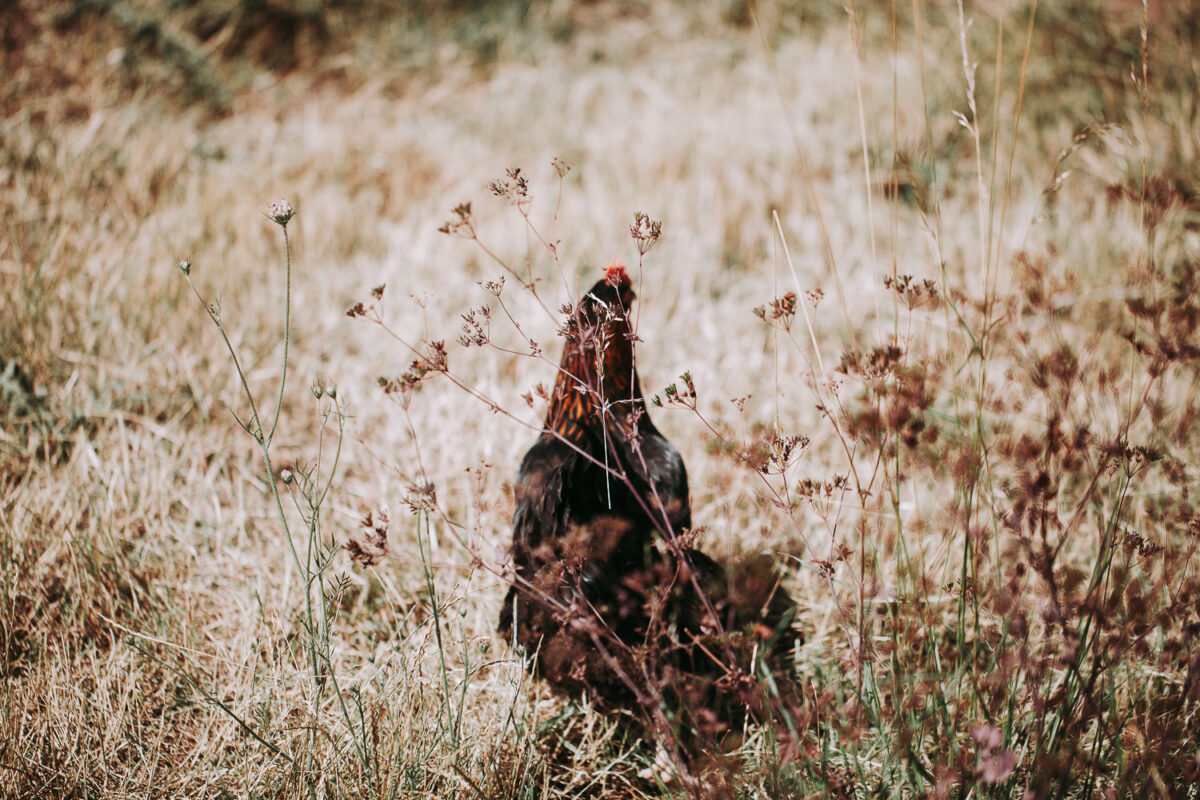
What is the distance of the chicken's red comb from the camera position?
134cm

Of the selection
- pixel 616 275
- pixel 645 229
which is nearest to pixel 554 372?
pixel 616 275

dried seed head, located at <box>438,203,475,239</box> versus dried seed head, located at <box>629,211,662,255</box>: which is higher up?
dried seed head, located at <box>438,203,475,239</box>

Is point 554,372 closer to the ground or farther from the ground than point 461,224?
closer to the ground

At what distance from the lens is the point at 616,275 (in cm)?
145

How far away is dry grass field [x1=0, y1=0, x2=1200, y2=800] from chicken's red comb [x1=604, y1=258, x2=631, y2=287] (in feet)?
0.23

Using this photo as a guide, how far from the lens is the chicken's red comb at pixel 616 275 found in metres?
1.34

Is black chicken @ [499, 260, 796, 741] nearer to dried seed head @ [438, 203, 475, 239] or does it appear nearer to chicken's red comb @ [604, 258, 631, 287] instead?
chicken's red comb @ [604, 258, 631, 287]

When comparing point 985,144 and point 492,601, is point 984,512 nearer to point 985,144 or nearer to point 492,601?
point 492,601

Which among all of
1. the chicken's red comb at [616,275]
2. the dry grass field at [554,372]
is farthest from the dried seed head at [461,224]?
the chicken's red comb at [616,275]

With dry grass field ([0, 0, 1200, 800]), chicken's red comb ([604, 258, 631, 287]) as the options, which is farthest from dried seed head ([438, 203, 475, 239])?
chicken's red comb ([604, 258, 631, 287])

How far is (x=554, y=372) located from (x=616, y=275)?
58.7 inches

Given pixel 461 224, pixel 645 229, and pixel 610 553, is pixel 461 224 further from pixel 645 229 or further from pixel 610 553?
pixel 610 553

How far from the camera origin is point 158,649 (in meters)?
1.71

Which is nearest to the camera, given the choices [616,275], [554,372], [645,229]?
[645,229]
